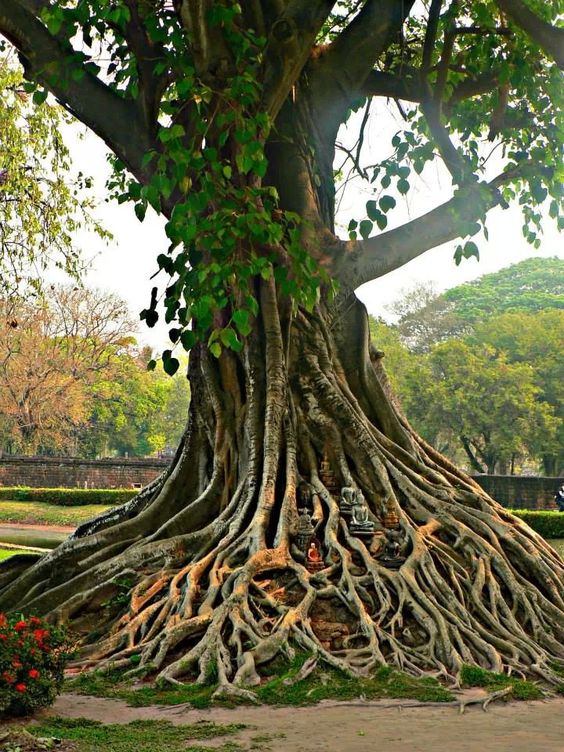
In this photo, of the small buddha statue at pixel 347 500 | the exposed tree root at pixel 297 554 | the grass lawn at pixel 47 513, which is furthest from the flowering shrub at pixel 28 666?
the grass lawn at pixel 47 513

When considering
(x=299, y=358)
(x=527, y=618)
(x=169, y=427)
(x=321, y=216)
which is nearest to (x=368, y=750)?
(x=527, y=618)

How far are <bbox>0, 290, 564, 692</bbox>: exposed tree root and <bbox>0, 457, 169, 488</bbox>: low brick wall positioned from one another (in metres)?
27.4

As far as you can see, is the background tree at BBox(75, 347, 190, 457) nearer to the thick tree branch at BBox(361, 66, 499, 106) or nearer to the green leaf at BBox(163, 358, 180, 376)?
the thick tree branch at BBox(361, 66, 499, 106)

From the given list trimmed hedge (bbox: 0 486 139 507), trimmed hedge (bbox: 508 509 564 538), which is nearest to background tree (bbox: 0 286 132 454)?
trimmed hedge (bbox: 0 486 139 507)

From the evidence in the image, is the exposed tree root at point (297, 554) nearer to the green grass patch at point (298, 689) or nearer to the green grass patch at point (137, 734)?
the green grass patch at point (298, 689)

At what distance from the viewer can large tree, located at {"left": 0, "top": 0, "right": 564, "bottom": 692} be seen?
7102 mm

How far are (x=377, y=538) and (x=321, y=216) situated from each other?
3.61m

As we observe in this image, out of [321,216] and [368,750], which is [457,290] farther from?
[368,750]

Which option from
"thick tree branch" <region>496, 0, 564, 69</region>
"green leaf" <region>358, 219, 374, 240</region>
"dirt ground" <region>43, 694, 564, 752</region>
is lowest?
"dirt ground" <region>43, 694, 564, 752</region>

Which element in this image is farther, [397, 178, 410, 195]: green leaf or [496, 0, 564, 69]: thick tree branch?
[397, 178, 410, 195]: green leaf

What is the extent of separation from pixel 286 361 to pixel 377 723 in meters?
4.28

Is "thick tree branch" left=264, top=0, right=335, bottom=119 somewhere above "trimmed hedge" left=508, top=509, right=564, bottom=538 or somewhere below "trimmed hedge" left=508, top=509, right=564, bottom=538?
above

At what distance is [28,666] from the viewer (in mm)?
5434

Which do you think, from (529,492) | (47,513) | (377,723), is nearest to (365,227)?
(377,723)
